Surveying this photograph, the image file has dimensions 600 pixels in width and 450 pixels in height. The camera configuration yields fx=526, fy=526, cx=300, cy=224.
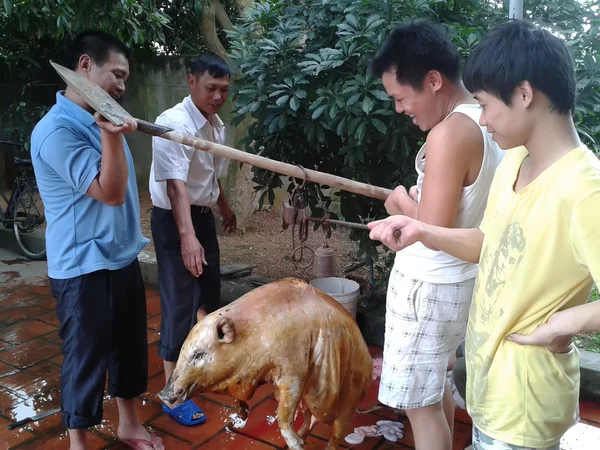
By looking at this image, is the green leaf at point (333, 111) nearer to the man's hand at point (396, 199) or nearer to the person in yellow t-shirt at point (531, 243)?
the man's hand at point (396, 199)

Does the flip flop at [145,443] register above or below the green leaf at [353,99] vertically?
below

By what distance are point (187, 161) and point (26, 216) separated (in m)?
4.76

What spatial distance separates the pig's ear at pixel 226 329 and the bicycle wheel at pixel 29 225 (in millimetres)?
5107

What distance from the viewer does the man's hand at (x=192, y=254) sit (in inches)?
115

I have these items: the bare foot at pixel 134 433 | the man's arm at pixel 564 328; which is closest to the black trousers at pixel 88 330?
the bare foot at pixel 134 433

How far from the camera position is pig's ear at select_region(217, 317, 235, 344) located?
75.3 inches

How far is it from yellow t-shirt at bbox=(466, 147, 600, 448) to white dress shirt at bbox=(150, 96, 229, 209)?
1.84m

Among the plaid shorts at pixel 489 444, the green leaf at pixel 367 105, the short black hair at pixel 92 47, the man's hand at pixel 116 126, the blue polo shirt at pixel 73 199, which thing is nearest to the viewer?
the plaid shorts at pixel 489 444

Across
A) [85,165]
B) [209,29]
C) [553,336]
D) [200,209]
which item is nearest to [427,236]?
[553,336]

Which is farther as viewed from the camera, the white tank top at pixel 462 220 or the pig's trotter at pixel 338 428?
the pig's trotter at pixel 338 428

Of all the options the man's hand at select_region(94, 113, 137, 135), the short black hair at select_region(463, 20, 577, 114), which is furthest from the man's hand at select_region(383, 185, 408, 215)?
the man's hand at select_region(94, 113, 137, 135)

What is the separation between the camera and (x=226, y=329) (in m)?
1.91

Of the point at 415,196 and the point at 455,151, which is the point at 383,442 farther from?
the point at 455,151

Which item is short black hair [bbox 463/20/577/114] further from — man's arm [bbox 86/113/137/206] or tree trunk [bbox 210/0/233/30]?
tree trunk [bbox 210/0/233/30]
